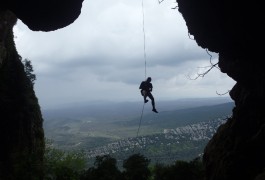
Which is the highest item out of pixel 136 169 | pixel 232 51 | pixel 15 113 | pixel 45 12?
pixel 45 12

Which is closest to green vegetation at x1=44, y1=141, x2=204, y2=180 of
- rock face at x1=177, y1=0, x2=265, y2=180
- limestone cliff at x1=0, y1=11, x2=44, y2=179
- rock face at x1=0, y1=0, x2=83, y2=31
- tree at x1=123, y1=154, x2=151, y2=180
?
tree at x1=123, y1=154, x2=151, y2=180

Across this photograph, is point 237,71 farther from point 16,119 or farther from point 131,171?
point 16,119

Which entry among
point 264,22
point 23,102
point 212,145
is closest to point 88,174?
point 23,102

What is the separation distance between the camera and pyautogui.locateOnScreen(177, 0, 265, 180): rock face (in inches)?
521

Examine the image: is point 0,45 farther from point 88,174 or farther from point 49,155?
point 49,155

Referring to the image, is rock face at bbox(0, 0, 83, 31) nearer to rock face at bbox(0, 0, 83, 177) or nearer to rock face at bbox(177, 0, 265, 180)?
rock face at bbox(177, 0, 265, 180)

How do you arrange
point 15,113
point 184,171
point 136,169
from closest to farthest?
point 184,171 → point 136,169 → point 15,113

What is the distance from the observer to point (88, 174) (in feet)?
107

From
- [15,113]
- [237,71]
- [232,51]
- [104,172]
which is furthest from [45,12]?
[15,113]

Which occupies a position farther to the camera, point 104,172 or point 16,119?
point 16,119

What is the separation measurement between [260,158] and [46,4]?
462 inches

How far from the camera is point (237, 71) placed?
1794cm

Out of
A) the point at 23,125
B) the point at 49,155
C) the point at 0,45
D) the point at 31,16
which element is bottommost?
the point at 49,155

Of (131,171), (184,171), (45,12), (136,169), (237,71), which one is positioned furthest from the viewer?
(131,171)
